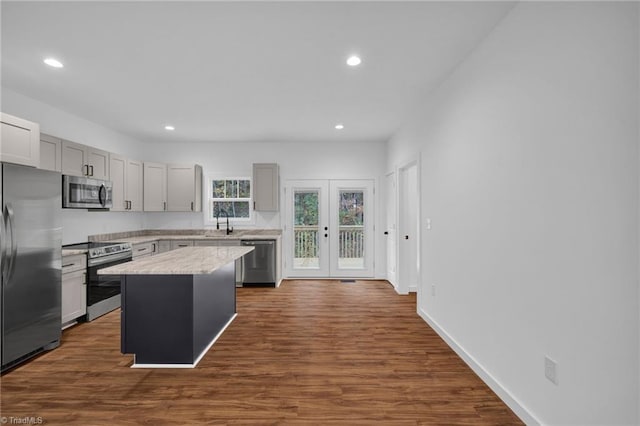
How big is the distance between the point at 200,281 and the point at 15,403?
1403mm

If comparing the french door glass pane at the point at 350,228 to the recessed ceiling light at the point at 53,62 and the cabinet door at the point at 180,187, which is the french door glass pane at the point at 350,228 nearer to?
the cabinet door at the point at 180,187

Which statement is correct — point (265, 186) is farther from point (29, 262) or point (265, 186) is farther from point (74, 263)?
point (29, 262)

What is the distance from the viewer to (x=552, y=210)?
1707 millimetres

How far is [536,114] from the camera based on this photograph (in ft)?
6.03

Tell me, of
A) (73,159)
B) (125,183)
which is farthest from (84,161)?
(125,183)

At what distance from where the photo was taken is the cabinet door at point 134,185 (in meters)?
4.95

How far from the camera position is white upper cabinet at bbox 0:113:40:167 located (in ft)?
8.59

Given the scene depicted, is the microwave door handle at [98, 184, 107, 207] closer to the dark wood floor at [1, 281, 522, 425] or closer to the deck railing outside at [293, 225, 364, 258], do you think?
the dark wood floor at [1, 281, 522, 425]

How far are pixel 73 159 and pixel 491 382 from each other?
16.5 feet

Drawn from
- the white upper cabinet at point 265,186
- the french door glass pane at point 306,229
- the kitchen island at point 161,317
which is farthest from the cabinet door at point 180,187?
the kitchen island at point 161,317

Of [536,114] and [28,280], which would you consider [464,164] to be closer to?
[536,114]

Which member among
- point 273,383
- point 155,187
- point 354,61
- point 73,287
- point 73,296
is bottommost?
point 273,383

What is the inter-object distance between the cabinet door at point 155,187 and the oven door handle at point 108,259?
119cm

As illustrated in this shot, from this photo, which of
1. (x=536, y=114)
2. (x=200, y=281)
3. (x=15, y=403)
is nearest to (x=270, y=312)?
(x=200, y=281)
